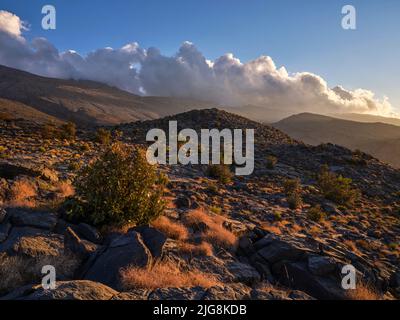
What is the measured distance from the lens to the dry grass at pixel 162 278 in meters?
6.21

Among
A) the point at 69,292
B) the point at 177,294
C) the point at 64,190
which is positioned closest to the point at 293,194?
the point at 64,190

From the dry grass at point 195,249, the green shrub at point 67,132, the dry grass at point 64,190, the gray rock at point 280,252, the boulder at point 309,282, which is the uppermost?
the green shrub at point 67,132

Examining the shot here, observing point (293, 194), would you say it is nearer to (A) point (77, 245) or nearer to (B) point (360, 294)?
(B) point (360, 294)

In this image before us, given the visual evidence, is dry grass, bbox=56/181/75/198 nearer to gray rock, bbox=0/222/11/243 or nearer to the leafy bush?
gray rock, bbox=0/222/11/243

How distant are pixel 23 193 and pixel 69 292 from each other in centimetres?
622

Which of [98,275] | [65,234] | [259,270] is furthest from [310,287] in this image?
[65,234]

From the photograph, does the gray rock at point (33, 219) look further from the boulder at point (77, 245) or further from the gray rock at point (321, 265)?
the gray rock at point (321, 265)

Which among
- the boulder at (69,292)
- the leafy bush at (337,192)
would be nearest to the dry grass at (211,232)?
the boulder at (69,292)

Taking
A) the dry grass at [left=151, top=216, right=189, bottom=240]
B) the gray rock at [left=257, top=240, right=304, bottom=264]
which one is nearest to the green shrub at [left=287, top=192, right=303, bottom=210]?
the gray rock at [left=257, top=240, right=304, bottom=264]

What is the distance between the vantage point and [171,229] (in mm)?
9648

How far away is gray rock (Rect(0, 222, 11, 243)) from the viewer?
7566mm

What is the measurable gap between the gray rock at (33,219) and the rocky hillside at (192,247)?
2 cm

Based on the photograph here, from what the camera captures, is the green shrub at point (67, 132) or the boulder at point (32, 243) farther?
the green shrub at point (67, 132)

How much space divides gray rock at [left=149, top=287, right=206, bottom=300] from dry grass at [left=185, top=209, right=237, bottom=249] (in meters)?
3.60
